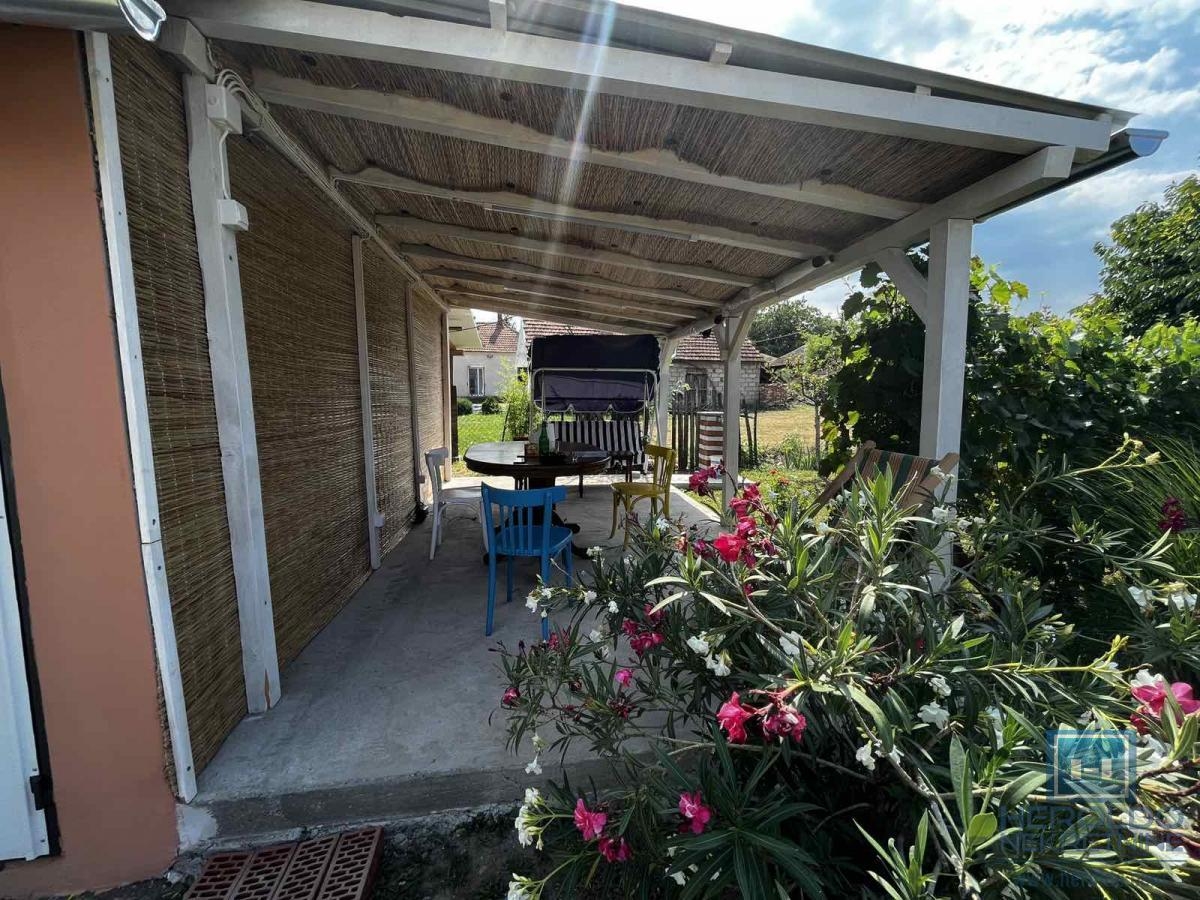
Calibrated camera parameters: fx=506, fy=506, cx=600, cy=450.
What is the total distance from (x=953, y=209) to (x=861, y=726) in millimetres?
2344

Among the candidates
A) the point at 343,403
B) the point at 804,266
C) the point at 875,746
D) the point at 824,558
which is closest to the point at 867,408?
the point at 804,266

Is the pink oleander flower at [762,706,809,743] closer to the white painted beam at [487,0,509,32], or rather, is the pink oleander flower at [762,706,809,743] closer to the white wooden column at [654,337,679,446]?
the white painted beam at [487,0,509,32]

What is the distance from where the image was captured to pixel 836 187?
241 cm

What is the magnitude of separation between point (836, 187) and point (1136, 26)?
148 inches

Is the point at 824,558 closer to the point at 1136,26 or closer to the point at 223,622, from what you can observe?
the point at 223,622

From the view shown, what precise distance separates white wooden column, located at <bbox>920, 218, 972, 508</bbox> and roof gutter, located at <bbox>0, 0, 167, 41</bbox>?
A: 281cm

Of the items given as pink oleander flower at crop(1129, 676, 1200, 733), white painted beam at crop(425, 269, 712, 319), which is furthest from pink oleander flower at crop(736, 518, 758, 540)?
white painted beam at crop(425, 269, 712, 319)

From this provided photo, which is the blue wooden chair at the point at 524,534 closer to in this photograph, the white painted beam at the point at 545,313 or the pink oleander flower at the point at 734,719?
the pink oleander flower at the point at 734,719

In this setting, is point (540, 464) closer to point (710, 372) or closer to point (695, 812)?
point (695, 812)

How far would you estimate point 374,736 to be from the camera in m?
1.93

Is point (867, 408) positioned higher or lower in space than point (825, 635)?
higher

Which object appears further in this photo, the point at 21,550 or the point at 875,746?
the point at 21,550

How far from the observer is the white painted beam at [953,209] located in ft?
6.12

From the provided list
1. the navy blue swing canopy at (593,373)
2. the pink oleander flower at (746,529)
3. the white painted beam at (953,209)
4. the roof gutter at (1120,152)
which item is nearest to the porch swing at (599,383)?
the navy blue swing canopy at (593,373)
